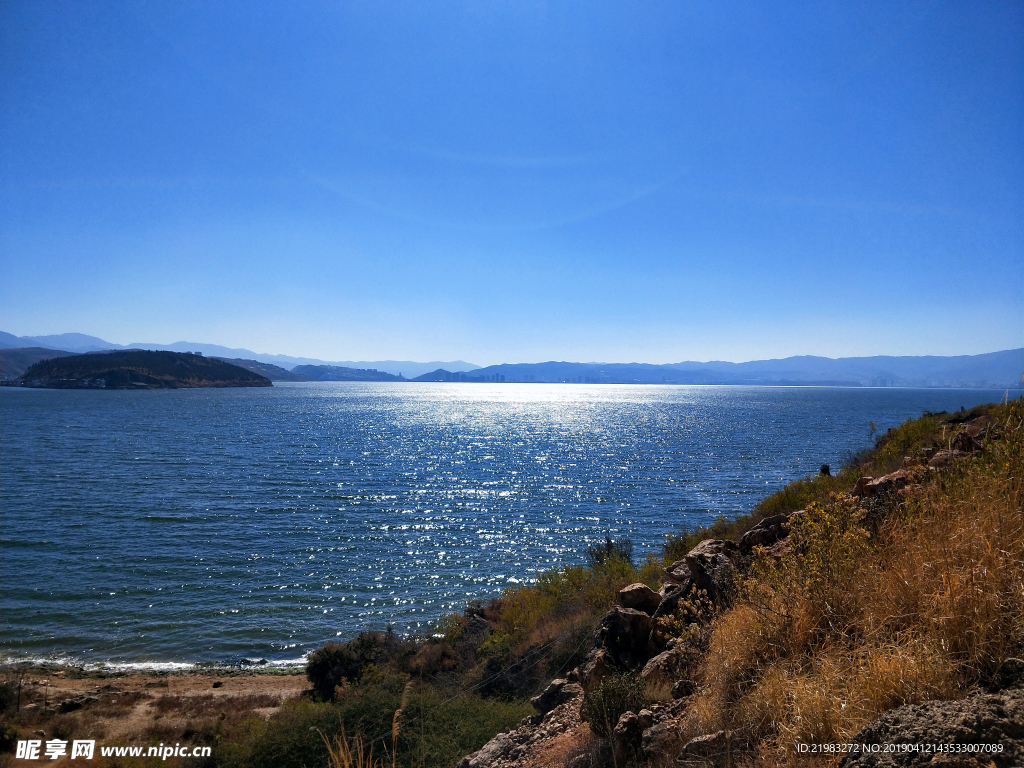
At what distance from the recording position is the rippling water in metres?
18.6

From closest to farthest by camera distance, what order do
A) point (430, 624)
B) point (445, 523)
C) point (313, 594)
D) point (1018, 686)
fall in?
point (1018, 686) < point (430, 624) < point (313, 594) < point (445, 523)

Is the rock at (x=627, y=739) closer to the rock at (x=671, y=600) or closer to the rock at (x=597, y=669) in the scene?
the rock at (x=597, y=669)

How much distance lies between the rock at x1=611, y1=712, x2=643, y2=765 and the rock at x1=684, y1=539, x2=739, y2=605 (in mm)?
1917

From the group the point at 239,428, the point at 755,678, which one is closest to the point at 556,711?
the point at 755,678

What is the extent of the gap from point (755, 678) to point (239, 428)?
8171 cm

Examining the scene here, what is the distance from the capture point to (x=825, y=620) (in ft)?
14.6

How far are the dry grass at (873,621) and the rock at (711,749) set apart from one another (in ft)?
0.61

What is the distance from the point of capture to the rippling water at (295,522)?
18.6 metres

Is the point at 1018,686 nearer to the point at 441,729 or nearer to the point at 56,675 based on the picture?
the point at 441,729

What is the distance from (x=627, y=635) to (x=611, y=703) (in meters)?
1.76

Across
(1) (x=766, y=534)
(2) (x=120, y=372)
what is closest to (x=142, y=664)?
(1) (x=766, y=534)

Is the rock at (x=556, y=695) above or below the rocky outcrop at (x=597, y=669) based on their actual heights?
below

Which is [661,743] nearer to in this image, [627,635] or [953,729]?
[953,729]

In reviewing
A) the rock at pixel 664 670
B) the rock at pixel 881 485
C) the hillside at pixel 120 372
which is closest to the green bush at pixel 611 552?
the rock at pixel 881 485
